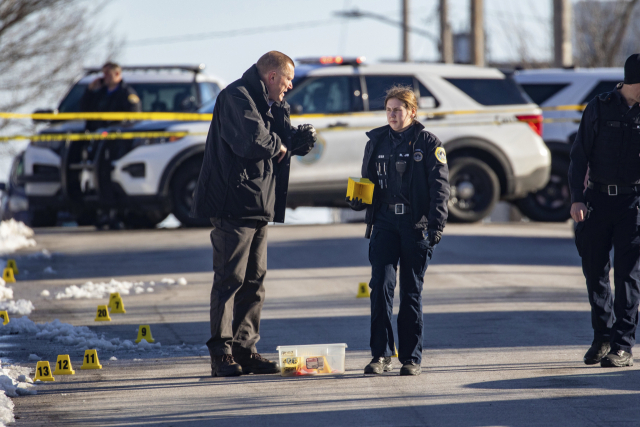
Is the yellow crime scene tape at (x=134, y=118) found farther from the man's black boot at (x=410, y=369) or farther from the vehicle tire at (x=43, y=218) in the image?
the man's black boot at (x=410, y=369)

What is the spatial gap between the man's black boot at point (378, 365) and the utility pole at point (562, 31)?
1427cm

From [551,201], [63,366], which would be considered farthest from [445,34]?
[63,366]

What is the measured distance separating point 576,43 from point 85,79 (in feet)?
78.6

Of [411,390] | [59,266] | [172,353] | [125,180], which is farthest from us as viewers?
[125,180]

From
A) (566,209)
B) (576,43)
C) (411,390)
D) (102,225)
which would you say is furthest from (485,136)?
(576,43)

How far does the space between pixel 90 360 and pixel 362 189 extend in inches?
76.7

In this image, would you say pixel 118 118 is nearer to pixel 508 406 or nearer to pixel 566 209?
pixel 566 209

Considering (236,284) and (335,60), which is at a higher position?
(335,60)

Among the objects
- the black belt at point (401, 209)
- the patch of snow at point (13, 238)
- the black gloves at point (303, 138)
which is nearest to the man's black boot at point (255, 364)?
the black belt at point (401, 209)

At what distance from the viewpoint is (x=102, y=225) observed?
44.1 ft

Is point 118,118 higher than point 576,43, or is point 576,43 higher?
point 576,43

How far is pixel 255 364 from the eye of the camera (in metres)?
5.40

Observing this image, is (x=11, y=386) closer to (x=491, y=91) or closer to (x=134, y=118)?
(x=134, y=118)

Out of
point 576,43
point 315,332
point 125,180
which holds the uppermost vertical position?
point 576,43
